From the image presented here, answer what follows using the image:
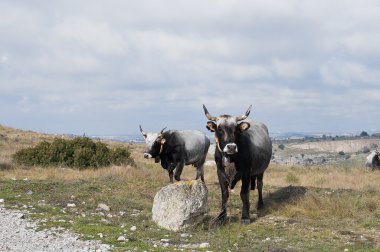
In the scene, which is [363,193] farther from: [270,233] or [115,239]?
A: [115,239]

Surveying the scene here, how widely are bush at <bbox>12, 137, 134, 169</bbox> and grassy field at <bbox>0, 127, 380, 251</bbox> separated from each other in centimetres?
554

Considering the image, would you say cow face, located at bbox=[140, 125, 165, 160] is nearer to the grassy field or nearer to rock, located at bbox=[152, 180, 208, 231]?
the grassy field

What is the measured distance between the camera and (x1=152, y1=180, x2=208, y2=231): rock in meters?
12.0

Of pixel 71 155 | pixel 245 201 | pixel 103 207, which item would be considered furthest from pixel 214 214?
pixel 71 155

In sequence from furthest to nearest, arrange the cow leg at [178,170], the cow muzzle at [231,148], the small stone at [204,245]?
the cow leg at [178,170] → the cow muzzle at [231,148] → the small stone at [204,245]

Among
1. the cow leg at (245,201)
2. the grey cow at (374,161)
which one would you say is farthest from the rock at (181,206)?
the grey cow at (374,161)

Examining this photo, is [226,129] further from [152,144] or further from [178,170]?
[152,144]

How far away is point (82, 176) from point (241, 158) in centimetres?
1094

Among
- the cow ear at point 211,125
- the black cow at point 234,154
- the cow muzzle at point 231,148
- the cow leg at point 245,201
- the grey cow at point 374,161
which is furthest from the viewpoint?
the grey cow at point 374,161

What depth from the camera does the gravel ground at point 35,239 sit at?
9570mm

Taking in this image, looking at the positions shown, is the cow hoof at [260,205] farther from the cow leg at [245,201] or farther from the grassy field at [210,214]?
the cow leg at [245,201]

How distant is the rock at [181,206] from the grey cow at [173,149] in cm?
599

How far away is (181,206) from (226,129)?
7.80 feet

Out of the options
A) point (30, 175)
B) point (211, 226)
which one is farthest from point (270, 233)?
point (30, 175)
